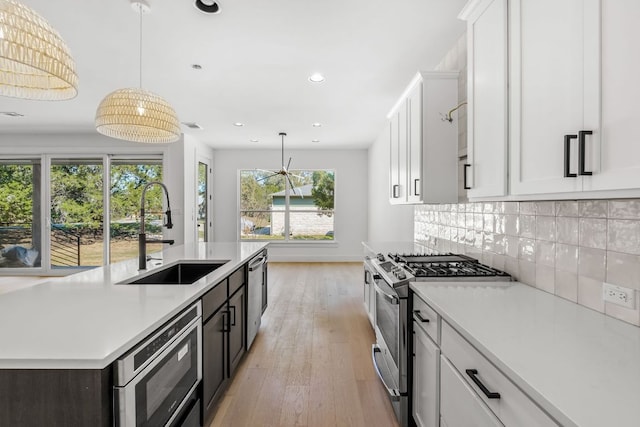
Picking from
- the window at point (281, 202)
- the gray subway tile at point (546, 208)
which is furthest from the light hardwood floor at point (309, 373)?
the window at point (281, 202)

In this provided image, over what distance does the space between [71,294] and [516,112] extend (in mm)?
2180

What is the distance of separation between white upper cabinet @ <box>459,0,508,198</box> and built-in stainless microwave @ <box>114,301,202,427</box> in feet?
5.12

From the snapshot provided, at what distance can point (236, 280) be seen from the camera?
249 cm

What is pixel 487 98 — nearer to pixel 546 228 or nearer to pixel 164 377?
pixel 546 228

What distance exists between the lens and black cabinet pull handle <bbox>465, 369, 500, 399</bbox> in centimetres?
105

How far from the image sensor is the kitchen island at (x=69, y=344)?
98cm

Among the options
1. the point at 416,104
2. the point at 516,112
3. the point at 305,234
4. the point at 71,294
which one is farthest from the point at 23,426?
the point at 305,234

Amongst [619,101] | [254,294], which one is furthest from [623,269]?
[254,294]

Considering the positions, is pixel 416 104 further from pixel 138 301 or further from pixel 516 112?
pixel 138 301

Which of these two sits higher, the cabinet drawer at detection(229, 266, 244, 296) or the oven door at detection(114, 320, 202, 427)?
the cabinet drawer at detection(229, 266, 244, 296)

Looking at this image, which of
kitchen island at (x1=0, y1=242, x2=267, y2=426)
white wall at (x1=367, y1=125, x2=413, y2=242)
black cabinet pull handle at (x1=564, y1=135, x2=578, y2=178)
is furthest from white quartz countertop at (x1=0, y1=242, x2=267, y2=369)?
white wall at (x1=367, y1=125, x2=413, y2=242)

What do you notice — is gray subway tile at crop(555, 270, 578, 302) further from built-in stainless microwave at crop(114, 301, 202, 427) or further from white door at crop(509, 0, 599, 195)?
built-in stainless microwave at crop(114, 301, 202, 427)

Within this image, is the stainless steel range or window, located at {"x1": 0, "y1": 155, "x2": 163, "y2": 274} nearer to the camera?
the stainless steel range

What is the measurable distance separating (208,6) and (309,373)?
2755 mm
